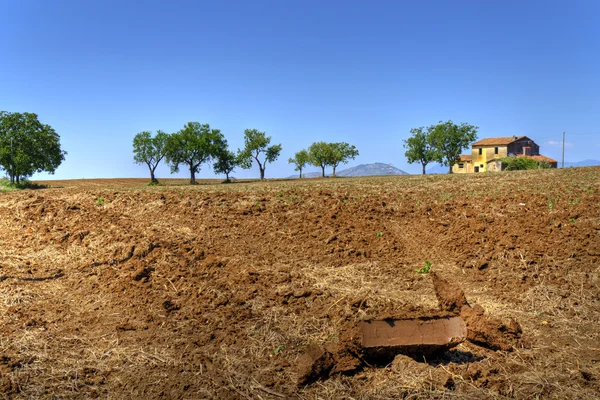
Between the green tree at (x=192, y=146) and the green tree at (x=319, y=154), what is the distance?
19.8 meters

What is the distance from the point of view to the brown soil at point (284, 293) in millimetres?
4294

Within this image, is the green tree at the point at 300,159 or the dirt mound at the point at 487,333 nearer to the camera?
the dirt mound at the point at 487,333

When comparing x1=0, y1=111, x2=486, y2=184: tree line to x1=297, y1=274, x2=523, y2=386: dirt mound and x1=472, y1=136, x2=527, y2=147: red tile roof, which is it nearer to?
x1=472, y1=136, x2=527, y2=147: red tile roof

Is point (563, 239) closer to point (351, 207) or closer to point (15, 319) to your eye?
point (351, 207)

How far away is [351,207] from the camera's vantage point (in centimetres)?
1141

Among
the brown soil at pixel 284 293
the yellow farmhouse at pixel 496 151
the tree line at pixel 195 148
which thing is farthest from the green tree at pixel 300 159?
the brown soil at pixel 284 293

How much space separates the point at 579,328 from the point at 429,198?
7.44 m

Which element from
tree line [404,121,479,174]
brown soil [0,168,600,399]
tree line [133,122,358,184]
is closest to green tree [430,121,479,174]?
tree line [404,121,479,174]

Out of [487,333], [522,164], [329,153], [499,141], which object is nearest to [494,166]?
[499,141]

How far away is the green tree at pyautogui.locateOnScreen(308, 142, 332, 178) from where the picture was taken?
2632 inches

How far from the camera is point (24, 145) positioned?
133 ft

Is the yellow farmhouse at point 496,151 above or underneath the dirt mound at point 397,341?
above

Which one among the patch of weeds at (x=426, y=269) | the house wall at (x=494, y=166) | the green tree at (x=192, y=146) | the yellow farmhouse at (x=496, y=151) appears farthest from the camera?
the yellow farmhouse at (x=496, y=151)

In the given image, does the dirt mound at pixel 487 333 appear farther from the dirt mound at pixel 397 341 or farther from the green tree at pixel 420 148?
the green tree at pixel 420 148
